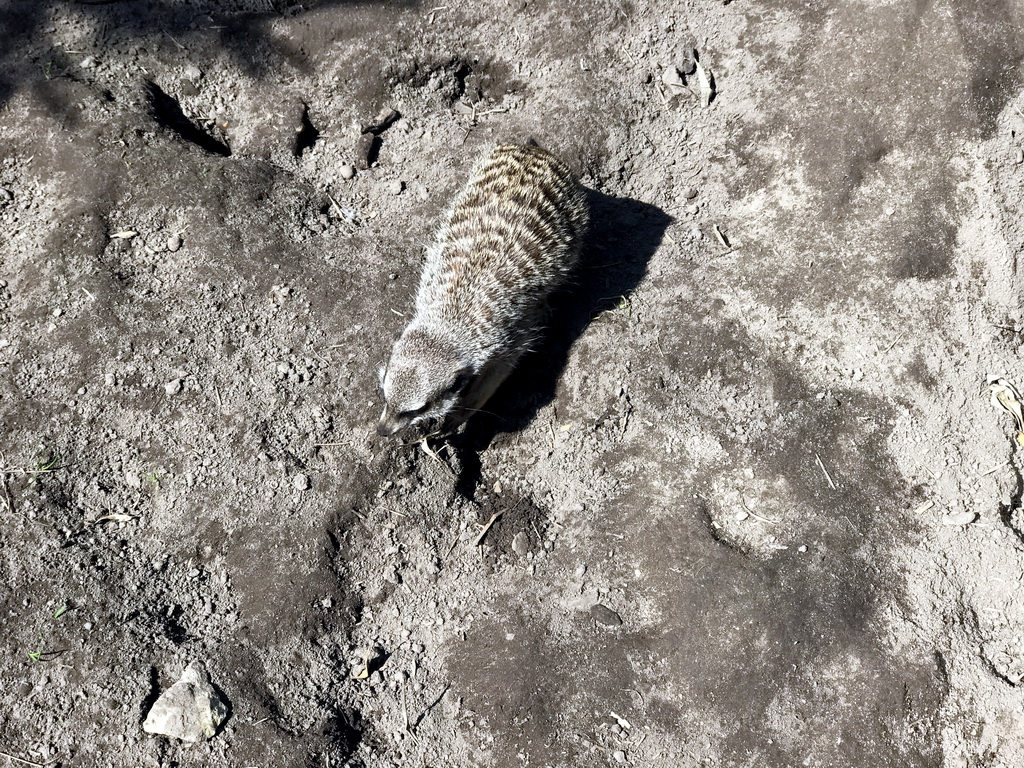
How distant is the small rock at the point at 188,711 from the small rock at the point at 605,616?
1933 millimetres

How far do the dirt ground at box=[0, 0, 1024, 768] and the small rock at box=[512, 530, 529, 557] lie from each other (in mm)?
32

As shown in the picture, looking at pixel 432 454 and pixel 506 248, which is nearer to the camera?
pixel 432 454

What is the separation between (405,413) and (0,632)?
87.4 inches

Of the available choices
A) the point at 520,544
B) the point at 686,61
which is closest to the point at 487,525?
the point at 520,544

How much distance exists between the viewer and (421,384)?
3.68 meters

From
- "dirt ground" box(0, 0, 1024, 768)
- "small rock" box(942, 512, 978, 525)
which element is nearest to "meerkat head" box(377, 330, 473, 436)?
"dirt ground" box(0, 0, 1024, 768)

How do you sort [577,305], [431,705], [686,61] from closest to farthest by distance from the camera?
[431,705], [577,305], [686,61]

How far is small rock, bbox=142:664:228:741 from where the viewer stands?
9.96 feet

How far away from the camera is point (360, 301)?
13.8 ft

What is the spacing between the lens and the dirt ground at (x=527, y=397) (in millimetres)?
3242

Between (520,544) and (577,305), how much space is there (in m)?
1.72

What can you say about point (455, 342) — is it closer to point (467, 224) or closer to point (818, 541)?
point (467, 224)

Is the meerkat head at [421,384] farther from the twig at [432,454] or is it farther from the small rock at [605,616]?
the small rock at [605,616]

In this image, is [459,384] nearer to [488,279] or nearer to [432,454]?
[432,454]
